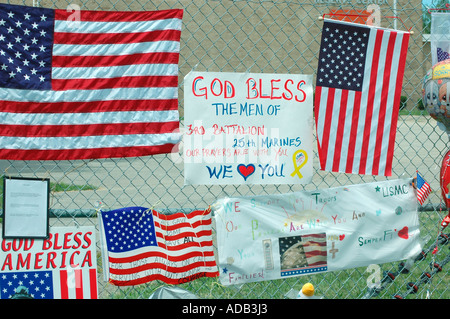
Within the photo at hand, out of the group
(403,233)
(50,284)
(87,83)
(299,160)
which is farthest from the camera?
(403,233)

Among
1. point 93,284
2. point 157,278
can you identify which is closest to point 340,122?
point 157,278

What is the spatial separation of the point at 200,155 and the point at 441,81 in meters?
1.60

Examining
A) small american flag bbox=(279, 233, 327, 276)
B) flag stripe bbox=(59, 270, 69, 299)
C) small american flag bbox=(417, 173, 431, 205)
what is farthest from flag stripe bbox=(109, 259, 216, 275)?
small american flag bbox=(417, 173, 431, 205)

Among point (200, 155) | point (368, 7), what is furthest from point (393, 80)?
point (200, 155)

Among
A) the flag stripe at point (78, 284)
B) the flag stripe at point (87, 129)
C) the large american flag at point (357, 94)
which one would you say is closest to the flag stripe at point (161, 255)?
the flag stripe at point (78, 284)

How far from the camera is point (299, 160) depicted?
3.43 metres

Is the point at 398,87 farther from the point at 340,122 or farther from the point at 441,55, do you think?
the point at 441,55

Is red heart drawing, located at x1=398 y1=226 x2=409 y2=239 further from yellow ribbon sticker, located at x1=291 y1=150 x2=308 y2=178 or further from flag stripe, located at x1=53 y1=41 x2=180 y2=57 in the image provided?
flag stripe, located at x1=53 y1=41 x2=180 y2=57

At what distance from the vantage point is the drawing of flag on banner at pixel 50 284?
10.3 ft

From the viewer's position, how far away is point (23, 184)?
3102 millimetres

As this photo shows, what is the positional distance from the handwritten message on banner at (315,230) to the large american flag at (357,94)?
0.25 m

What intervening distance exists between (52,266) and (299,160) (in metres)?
1.60

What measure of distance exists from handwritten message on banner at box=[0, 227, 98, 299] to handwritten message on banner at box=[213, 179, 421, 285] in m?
0.80

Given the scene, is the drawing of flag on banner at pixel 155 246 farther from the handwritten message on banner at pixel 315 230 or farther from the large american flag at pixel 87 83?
the large american flag at pixel 87 83
